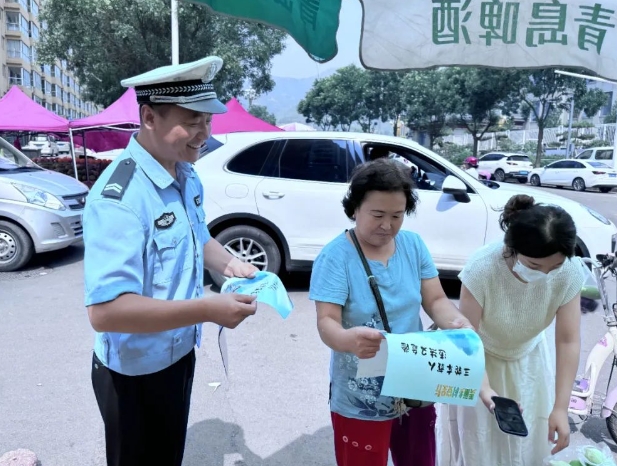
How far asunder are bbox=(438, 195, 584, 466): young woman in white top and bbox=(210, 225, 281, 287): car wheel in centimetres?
346

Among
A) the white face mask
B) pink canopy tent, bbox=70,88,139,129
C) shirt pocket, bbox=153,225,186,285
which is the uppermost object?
pink canopy tent, bbox=70,88,139,129

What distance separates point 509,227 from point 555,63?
0.59 meters

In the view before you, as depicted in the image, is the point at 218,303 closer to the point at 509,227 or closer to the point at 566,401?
the point at 509,227

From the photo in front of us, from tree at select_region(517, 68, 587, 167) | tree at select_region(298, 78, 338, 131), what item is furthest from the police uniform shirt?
tree at select_region(298, 78, 338, 131)

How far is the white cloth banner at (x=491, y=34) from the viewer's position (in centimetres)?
181

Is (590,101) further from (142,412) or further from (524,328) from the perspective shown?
(142,412)

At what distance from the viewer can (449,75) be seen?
31.8 metres

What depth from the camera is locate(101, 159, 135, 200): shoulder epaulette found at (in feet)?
4.77

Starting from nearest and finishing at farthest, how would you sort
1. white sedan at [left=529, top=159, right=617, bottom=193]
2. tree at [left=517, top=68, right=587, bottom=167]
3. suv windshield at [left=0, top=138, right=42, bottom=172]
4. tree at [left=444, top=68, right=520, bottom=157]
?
suv windshield at [left=0, top=138, right=42, bottom=172] < white sedan at [left=529, top=159, right=617, bottom=193] < tree at [left=517, top=68, right=587, bottom=167] < tree at [left=444, top=68, right=520, bottom=157]

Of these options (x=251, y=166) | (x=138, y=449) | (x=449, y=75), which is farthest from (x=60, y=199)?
(x=449, y=75)

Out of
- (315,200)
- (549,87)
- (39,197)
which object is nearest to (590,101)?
(549,87)

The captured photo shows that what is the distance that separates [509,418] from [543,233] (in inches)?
23.3

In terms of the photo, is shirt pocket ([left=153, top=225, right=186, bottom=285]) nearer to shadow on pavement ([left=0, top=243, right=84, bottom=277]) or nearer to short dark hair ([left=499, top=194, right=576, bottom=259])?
short dark hair ([left=499, top=194, right=576, bottom=259])

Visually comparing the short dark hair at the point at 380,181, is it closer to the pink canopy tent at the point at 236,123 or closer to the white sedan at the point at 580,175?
the pink canopy tent at the point at 236,123
